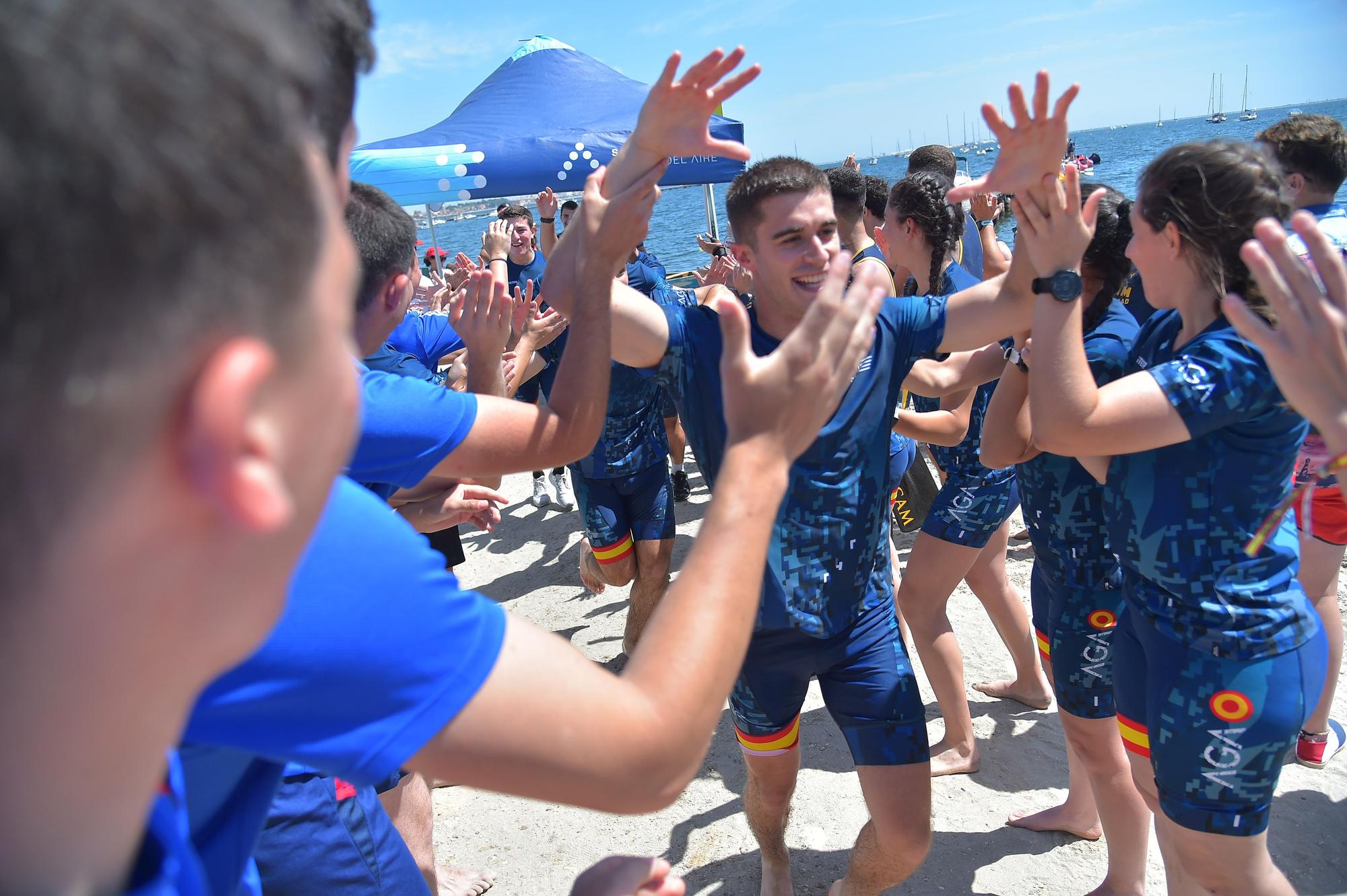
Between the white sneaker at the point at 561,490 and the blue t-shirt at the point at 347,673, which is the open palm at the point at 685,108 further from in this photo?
the white sneaker at the point at 561,490

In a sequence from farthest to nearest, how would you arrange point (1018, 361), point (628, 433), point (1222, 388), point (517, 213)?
point (517, 213)
point (628, 433)
point (1018, 361)
point (1222, 388)

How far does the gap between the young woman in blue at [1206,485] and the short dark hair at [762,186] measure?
0.88 metres

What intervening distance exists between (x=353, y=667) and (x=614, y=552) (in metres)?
4.24

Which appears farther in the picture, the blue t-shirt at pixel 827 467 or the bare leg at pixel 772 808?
the bare leg at pixel 772 808

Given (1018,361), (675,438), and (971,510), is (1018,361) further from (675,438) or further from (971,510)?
(675,438)

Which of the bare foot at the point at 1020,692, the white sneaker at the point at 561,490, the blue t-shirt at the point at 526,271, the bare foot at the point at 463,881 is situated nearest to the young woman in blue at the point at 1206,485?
the bare foot at the point at 1020,692

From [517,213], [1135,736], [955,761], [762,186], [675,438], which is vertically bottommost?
[955,761]

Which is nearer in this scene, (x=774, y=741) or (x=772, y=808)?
(x=774, y=741)

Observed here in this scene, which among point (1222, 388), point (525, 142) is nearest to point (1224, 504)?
point (1222, 388)

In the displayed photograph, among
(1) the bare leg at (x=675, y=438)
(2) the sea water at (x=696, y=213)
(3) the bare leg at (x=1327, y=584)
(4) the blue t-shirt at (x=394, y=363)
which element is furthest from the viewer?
(2) the sea water at (x=696, y=213)

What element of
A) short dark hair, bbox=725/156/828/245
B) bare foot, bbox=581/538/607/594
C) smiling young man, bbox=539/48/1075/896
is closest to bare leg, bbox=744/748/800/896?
smiling young man, bbox=539/48/1075/896

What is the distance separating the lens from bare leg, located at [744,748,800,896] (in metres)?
2.95

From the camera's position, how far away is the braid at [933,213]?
4.18m

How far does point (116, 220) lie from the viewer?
51cm
